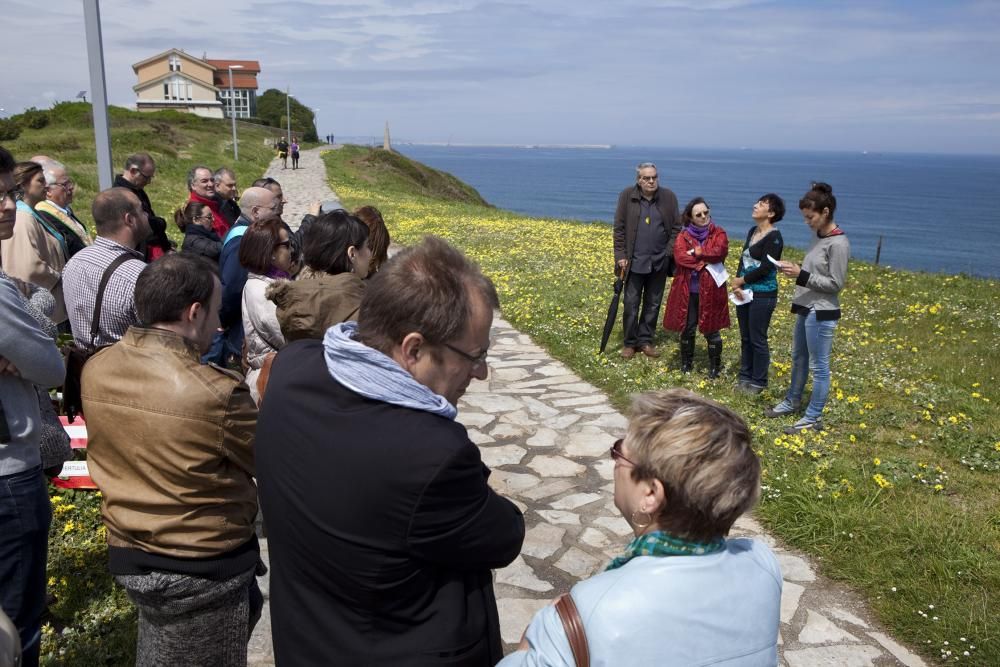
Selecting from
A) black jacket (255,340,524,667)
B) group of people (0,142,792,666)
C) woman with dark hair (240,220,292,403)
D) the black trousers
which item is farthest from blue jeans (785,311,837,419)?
black jacket (255,340,524,667)

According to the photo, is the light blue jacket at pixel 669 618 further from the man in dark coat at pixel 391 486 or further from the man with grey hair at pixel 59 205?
the man with grey hair at pixel 59 205

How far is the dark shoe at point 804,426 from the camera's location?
22.0 ft

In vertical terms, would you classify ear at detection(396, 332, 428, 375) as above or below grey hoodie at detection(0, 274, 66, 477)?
above

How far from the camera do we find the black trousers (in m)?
8.98

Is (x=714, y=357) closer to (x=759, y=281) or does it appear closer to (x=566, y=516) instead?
(x=759, y=281)

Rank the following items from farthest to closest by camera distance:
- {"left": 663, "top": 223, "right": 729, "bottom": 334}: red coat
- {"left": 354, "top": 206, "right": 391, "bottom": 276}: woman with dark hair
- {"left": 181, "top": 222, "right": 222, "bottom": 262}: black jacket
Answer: {"left": 663, "top": 223, "right": 729, "bottom": 334}: red coat
{"left": 181, "top": 222, "right": 222, "bottom": 262}: black jacket
{"left": 354, "top": 206, "right": 391, "bottom": 276}: woman with dark hair

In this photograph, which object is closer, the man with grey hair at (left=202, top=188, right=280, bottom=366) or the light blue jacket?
the light blue jacket

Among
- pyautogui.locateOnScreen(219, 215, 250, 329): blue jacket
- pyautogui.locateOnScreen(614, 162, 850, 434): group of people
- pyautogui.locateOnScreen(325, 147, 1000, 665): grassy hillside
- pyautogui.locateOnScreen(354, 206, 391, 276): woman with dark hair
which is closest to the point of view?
pyautogui.locateOnScreen(325, 147, 1000, 665): grassy hillside

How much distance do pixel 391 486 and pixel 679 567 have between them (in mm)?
716

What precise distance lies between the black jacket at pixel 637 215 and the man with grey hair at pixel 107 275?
5684 mm

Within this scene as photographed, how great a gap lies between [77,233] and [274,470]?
17.3 ft

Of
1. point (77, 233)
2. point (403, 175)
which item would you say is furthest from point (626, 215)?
point (403, 175)

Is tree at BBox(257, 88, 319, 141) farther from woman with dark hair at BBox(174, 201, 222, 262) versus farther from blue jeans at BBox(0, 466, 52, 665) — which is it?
blue jeans at BBox(0, 466, 52, 665)

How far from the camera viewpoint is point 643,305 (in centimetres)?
916
